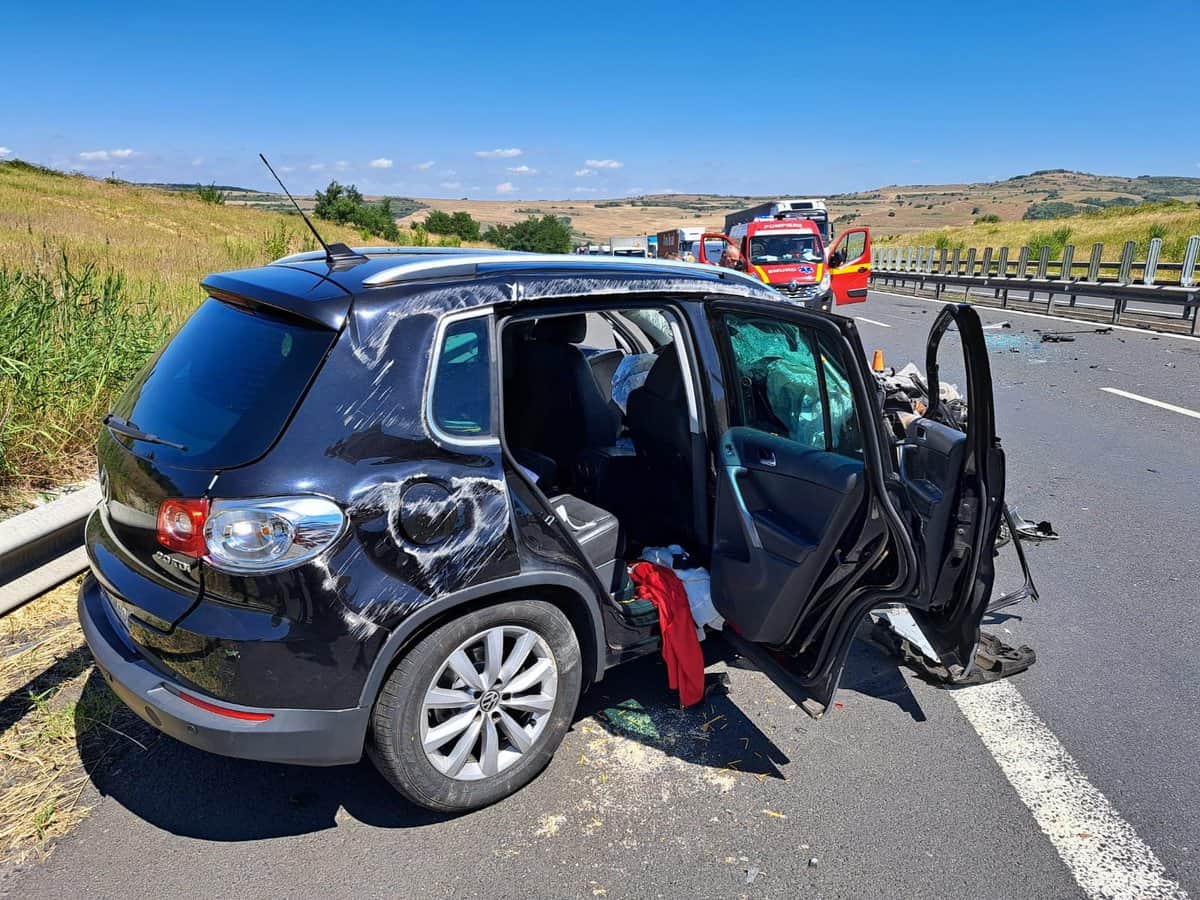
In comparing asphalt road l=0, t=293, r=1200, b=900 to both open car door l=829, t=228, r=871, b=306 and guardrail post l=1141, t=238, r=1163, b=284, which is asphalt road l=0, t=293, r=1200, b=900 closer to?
guardrail post l=1141, t=238, r=1163, b=284

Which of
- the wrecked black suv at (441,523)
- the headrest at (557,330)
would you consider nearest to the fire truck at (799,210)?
the headrest at (557,330)

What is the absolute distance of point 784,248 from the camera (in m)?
22.0

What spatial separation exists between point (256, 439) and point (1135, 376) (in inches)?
453

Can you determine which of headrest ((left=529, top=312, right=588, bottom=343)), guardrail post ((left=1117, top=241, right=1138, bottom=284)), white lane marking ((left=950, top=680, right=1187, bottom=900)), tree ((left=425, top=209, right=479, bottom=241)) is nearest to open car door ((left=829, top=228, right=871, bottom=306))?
guardrail post ((left=1117, top=241, right=1138, bottom=284))

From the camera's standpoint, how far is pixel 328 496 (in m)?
2.26

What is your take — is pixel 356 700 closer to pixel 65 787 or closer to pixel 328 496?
pixel 328 496

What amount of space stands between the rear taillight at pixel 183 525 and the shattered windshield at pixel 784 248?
67.2 feet

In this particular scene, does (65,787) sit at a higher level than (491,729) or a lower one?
lower

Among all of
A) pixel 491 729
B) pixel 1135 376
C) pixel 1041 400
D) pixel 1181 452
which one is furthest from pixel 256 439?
pixel 1135 376

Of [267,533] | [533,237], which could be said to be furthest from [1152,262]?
[533,237]

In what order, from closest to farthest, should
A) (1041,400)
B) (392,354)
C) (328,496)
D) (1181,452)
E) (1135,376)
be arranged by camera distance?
(328,496) → (392,354) → (1181,452) → (1041,400) → (1135,376)

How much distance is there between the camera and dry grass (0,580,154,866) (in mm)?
2596

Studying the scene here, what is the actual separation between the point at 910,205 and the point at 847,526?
494ft

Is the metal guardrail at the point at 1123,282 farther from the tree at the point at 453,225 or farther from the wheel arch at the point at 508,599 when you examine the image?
the tree at the point at 453,225
